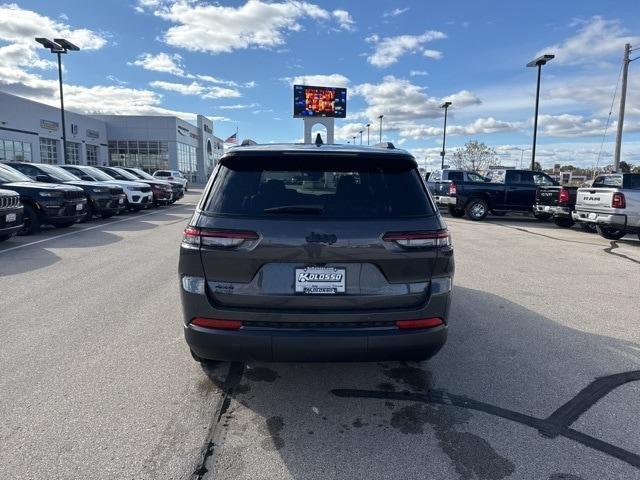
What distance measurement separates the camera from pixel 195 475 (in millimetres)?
2514

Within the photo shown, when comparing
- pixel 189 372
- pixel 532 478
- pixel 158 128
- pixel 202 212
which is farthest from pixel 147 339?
pixel 158 128

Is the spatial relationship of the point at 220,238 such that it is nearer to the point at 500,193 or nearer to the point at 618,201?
the point at 618,201

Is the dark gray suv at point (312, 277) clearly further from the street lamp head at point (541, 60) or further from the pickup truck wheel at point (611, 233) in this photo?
the street lamp head at point (541, 60)

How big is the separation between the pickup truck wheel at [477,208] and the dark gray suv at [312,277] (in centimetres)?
1570

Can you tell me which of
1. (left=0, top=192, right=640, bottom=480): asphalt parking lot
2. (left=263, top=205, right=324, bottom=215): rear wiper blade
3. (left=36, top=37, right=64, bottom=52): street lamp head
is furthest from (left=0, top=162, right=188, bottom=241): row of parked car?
(left=36, top=37, right=64, bottom=52): street lamp head

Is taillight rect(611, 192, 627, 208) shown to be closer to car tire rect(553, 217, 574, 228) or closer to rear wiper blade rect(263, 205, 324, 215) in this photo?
car tire rect(553, 217, 574, 228)

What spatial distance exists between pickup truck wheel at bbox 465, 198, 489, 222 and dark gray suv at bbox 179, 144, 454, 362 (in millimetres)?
15700

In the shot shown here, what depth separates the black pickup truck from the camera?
17.9 m

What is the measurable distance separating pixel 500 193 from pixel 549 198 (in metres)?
2.51

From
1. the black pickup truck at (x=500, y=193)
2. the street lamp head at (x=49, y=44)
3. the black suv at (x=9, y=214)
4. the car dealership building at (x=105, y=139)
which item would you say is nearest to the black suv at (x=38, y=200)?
the black suv at (x=9, y=214)

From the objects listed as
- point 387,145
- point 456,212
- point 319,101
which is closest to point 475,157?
point 319,101

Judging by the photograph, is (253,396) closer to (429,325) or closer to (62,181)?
(429,325)

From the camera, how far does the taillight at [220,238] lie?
9.50 ft

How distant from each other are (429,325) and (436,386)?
0.82 meters
